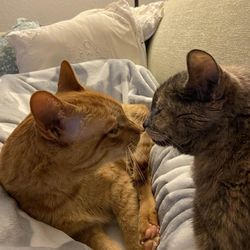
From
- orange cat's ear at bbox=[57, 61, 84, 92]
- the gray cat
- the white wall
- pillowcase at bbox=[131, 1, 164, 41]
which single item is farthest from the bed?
the white wall

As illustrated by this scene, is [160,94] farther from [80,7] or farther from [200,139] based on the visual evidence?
[80,7]

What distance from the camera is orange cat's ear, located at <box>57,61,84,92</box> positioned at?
4.06 ft

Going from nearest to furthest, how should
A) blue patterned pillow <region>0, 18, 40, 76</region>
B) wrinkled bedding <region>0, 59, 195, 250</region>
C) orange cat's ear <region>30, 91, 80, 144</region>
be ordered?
orange cat's ear <region>30, 91, 80, 144</region> < wrinkled bedding <region>0, 59, 195, 250</region> < blue patterned pillow <region>0, 18, 40, 76</region>

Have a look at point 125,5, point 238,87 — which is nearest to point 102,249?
point 238,87

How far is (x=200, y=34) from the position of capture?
62.7 inches

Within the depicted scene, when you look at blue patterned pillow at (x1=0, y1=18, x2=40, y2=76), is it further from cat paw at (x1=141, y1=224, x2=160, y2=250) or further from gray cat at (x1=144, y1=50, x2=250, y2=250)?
gray cat at (x1=144, y1=50, x2=250, y2=250)

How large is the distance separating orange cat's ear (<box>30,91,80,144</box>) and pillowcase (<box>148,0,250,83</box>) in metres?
0.57

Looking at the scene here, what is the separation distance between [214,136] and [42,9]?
248 cm

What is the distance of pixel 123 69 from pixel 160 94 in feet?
3.08

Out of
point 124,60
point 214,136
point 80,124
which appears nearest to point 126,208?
point 80,124

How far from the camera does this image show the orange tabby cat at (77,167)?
110 centimetres

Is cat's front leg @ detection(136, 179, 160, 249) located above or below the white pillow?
below

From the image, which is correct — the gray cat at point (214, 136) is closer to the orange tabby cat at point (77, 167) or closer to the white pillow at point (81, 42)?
the orange tabby cat at point (77, 167)

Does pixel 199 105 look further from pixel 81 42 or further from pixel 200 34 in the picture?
pixel 81 42
